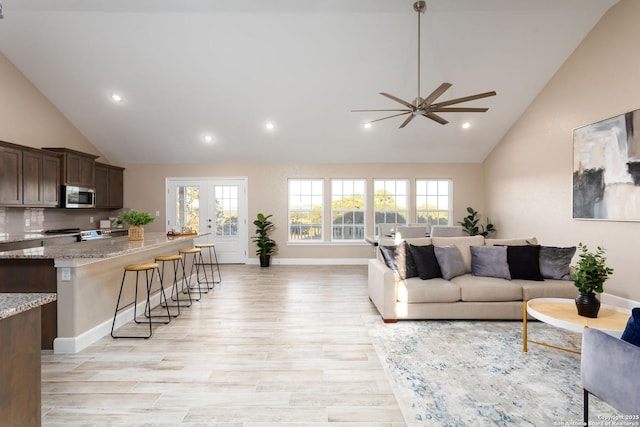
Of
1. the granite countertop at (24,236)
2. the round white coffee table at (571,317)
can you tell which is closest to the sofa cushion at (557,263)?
the round white coffee table at (571,317)

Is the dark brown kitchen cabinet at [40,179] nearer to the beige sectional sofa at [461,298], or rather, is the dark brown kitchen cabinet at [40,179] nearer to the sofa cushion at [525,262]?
the beige sectional sofa at [461,298]

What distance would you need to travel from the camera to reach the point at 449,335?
343 centimetres

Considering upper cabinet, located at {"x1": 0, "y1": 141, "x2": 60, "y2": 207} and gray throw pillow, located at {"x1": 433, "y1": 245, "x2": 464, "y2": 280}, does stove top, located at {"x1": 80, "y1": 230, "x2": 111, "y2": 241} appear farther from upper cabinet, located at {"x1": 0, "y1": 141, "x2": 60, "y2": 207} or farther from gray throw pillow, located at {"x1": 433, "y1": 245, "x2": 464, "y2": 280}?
gray throw pillow, located at {"x1": 433, "y1": 245, "x2": 464, "y2": 280}

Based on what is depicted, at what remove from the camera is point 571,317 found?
271 cm

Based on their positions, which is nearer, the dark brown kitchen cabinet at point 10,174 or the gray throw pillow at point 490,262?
the gray throw pillow at point 490,262

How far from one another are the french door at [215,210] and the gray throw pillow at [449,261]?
201 inches

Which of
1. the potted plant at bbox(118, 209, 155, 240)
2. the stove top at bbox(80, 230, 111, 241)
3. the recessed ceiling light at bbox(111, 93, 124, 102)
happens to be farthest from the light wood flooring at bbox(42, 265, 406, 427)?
the recessed ceiling light at bbox(111, 93, 124, 102)

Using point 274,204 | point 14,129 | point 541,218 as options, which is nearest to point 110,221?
point 14,129

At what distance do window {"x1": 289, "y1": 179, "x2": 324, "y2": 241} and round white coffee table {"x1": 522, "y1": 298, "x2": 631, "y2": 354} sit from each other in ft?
18.1

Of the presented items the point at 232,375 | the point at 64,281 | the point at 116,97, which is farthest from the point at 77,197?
the point at 232,375

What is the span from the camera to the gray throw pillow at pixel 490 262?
406 centimetres

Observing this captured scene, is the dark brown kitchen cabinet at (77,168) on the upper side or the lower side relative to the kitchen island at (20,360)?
upper

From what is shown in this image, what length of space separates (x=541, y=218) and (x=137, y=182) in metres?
8.72

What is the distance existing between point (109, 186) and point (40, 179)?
1.94 metres
